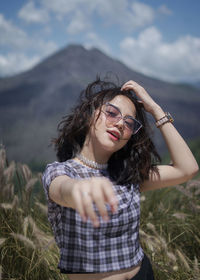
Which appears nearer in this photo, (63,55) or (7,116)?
(7,116)

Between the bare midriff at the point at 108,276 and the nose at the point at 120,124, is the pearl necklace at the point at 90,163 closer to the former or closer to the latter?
the nose at the point at 120,124

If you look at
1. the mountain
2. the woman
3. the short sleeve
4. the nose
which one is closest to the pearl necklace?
the woman

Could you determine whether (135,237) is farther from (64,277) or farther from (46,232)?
(46,232)

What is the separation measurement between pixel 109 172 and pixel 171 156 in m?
0.36

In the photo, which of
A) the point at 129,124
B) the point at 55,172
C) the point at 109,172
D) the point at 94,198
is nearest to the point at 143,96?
the point at 129,124

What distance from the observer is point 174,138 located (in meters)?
1.61

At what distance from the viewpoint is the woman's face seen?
1.45 meters

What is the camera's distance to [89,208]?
739 millimetres

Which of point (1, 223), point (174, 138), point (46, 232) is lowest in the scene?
point (46, 232)

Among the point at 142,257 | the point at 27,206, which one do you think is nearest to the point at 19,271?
the point at 27,206

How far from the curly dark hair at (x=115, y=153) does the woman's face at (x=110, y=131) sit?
0.09m

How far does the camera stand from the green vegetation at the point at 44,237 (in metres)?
2.27

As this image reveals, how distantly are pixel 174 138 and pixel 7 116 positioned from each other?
252 inches

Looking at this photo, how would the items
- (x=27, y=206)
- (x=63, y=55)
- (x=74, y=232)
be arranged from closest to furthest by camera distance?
(x=74, y=232) → (x=27, y=206) → (x=63, y=55)
